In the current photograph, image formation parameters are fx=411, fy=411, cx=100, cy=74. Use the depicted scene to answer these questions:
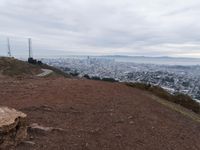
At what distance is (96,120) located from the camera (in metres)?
9.84

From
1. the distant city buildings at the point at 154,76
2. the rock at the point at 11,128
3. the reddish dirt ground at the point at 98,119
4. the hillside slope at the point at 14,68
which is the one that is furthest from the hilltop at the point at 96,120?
the hillside slope at the point at 14,68

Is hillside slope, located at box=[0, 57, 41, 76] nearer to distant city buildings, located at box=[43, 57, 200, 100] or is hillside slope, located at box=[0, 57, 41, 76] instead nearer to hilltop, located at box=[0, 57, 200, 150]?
distant city buildings, located at box=[43, 57, 200, 100]

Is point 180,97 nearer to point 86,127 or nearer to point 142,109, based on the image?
point 142,109

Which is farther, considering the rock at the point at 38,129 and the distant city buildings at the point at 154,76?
the distant city buildings at the point at 154,76

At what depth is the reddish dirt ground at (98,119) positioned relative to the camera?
8.26 meters

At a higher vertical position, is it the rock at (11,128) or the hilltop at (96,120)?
the rock at (11,128)

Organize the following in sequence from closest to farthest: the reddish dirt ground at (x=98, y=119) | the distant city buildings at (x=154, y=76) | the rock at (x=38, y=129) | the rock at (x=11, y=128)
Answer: the rock at (x=11, y=128)
the reddish dirt ground at (x=98, y=119)
the rock at (x=38, y=129)
the distant city buildings at (x=154, y=76)

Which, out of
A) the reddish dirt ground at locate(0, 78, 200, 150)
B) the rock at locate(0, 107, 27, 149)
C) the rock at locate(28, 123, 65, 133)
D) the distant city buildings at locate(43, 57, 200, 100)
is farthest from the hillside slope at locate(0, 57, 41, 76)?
the rock at locate(0, 107, 27, 149)

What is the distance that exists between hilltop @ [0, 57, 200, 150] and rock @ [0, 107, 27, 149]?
17 centimetres

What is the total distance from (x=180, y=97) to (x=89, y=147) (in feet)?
41.7

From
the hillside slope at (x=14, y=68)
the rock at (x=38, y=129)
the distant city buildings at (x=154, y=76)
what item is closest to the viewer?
the rock at (x=38, y=129)

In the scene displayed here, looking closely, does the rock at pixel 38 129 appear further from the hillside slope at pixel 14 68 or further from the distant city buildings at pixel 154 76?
the hillside slope at pixel 14 68

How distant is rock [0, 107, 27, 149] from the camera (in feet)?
24.1

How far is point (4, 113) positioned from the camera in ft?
25.7
